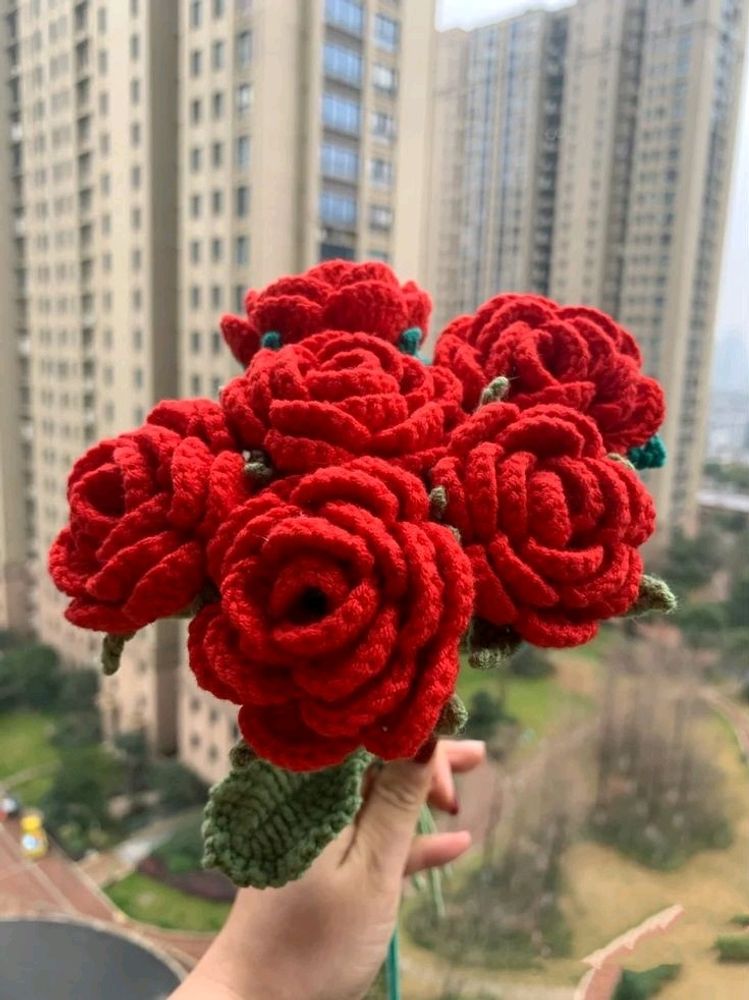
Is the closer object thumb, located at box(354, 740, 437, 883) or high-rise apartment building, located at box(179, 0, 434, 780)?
thumb, located at box(354, 740, 437, 883)

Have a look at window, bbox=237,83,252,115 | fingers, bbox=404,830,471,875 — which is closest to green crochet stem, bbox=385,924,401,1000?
fingers, bbox=404,830,471,875

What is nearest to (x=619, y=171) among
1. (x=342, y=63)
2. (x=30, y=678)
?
(x=342, y=63)

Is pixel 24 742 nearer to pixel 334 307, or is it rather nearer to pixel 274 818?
pixel 274 818

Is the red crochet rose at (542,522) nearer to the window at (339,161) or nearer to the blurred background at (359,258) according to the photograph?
the blurred background at (359,258)

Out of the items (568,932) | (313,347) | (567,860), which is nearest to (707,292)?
(567,860)

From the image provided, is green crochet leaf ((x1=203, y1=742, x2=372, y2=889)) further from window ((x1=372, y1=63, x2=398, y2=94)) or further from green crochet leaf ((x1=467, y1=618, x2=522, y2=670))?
window ((x1=372, y1=63, x2=398, y2=94))
